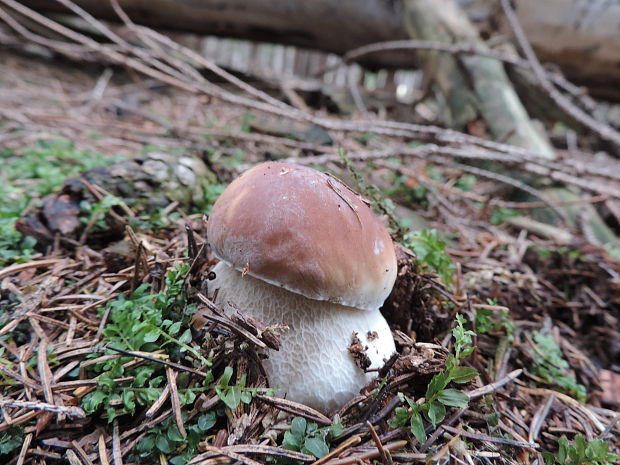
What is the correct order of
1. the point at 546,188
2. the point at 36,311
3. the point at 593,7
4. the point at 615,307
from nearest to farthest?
the point at 36,311 → the point at 615,307 → the point at 546,188 → the point at 593,7

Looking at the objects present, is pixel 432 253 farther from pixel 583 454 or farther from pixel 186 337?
pixel 186 337

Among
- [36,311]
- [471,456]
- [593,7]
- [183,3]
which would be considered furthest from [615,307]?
[183,3]

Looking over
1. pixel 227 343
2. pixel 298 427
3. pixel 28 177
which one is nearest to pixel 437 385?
pixel 298 427

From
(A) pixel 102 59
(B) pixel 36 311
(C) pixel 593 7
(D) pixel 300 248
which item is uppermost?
(C) pixel 593 7

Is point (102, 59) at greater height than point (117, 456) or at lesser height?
greater

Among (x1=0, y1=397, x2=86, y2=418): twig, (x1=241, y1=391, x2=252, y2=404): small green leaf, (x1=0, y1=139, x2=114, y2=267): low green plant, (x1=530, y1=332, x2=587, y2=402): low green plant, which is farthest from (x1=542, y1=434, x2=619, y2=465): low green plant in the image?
(x1=0, y1=139, x2=114, y2=267): low green plant

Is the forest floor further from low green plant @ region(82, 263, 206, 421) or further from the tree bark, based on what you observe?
the tree bark

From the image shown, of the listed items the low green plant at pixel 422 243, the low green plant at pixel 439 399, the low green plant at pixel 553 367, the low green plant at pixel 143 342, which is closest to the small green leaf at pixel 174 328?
the low green plant at pixel 143 342

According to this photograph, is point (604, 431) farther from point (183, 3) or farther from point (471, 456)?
point (183, 3)
